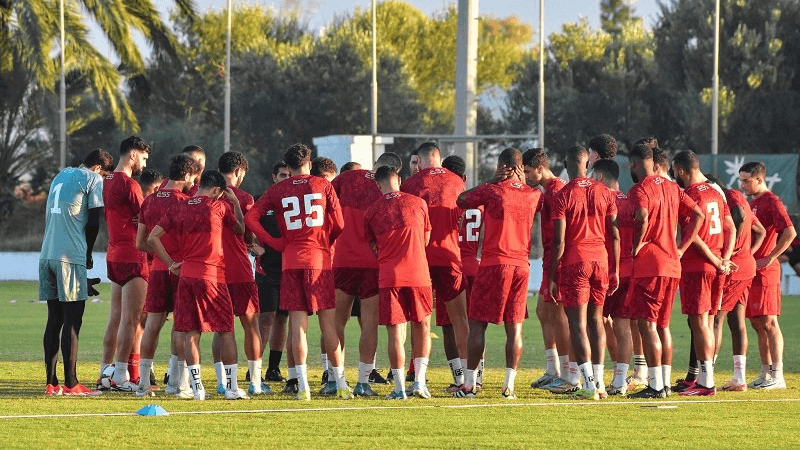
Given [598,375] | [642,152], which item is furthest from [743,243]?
[598,375]

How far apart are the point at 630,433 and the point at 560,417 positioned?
92cm

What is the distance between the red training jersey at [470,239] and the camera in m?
13.2

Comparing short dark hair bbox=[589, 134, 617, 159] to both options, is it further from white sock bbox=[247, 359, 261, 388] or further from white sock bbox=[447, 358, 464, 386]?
white sock bbox=[247, 359, 261, 388]

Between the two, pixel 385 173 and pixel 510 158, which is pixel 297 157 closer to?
pixel 385 173

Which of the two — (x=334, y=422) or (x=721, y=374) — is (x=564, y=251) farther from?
(x=721, y=374)

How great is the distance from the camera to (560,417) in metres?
10.9

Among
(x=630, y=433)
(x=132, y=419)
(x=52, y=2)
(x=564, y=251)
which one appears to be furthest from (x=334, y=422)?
(x=52, y=2)

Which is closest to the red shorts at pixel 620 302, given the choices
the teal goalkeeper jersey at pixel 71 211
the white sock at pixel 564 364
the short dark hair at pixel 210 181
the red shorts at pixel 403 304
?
the white sock at pixel 564 364

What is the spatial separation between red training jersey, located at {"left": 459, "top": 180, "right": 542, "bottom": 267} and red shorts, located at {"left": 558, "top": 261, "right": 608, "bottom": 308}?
0.43 m

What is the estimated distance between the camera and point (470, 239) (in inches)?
521

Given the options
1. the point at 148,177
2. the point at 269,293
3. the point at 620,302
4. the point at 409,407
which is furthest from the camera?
the point at 269,293

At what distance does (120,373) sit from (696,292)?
5.35 m

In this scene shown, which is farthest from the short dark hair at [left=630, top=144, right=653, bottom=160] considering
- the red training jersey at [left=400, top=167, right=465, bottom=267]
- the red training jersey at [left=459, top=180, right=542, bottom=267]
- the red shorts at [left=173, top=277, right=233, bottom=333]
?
the red shorts at [left=173, top=277, right=233, bottom=333]

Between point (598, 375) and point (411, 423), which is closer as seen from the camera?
point (411, 423)
